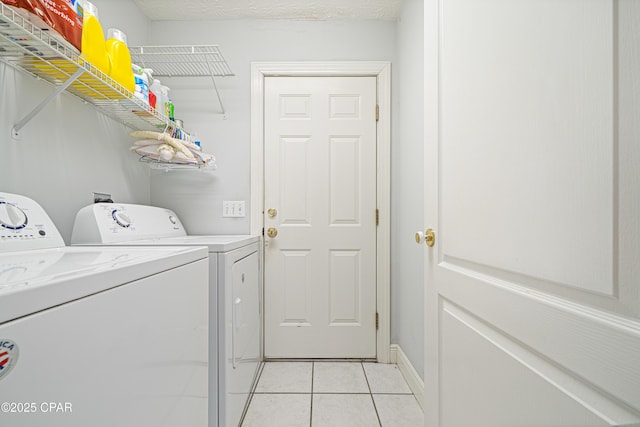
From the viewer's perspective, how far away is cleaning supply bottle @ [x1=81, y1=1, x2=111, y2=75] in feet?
3.43

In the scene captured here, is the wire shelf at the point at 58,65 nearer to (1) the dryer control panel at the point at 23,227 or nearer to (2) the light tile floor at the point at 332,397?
(1) the dryer control panel at the point at 23,227

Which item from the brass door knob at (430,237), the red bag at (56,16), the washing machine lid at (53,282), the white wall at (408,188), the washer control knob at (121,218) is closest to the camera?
the washing machine lid at (53,282)

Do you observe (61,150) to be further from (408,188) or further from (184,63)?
(408,188)

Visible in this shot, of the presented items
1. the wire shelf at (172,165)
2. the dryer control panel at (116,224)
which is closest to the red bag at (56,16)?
the dryer control panel at (116,224)

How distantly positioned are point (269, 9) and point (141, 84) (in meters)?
1.09

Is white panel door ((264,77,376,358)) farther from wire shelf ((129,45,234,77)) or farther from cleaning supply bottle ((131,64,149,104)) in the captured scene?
cleaning supply bottle ((131,64,149,104))

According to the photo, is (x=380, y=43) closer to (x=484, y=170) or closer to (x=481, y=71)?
(x=481, y=71)

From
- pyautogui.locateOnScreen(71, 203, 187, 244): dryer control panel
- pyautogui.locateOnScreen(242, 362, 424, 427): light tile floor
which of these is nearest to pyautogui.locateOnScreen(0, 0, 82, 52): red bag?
pyautogui.locateOnScreen(71, 203, 187, 244): dryer control panel

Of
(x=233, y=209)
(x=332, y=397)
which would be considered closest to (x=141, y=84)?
(x=233, y=209)

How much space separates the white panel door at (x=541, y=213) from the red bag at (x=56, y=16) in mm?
1213

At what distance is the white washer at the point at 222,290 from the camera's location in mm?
1095

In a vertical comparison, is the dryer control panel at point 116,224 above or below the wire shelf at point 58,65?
below

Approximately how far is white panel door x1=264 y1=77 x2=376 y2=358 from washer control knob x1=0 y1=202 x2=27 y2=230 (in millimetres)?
1276

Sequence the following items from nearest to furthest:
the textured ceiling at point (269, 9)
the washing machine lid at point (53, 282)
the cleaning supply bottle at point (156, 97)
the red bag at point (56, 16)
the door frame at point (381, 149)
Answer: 1. the washing machine lid at point (53, 282)
2. the red bag at point (56, 16)
3. the cleaning supply bottle at point (156, 97)
4. the textured ceiling at point (269, 9)
5. the door frame at point (381, 149)
